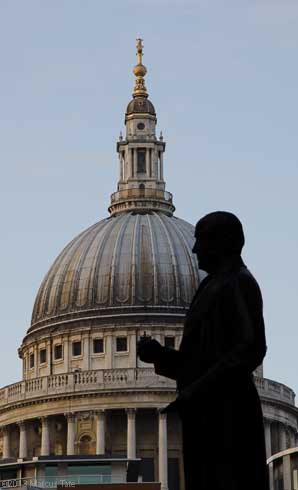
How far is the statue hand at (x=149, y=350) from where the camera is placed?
38.2 ft

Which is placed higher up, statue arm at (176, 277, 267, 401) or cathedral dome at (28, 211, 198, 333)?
cathedral dome at (28, 211, 198, 333)

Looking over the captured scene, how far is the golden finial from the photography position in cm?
15250

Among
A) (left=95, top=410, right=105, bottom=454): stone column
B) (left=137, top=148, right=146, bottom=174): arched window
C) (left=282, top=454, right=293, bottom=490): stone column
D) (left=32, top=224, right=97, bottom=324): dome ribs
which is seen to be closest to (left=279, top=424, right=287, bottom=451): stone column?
(left=95, top=410, right=105, bottom=454): stone column

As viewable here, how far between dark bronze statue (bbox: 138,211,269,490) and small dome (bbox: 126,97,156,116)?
137 m

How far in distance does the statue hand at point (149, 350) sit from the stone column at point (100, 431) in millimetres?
113830

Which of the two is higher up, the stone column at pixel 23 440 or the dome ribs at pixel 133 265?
the dome ribs at pixel 133 265

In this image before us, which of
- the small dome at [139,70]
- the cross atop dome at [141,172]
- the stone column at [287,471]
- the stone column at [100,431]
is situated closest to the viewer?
the stone column at [287,471]

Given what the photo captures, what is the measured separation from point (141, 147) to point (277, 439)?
97.1ft

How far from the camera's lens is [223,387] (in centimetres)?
1138

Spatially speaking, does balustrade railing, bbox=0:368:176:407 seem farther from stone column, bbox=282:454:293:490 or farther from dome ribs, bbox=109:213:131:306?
stone column, bbox=282:454:293:490

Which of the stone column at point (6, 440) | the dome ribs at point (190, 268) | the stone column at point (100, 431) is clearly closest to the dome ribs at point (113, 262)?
the dome ribs at point (190, 268)

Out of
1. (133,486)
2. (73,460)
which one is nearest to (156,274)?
(73,460)

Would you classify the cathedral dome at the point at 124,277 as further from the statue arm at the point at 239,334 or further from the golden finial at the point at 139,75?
the statue arm at the point at 239,334

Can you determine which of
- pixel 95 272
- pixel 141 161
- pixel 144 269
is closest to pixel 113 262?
pixel 95 272
